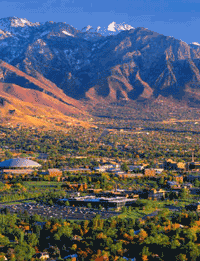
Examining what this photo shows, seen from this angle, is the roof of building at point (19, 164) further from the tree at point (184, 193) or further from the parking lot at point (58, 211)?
the parking lot at point (58, 211)

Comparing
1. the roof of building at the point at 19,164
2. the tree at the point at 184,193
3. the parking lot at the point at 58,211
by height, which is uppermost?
the roof of building at the point at 19,164

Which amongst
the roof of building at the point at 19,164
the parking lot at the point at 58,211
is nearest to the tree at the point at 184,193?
the parking lot at the point at 58,211

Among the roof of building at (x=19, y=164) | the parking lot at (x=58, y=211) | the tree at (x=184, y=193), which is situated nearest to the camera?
the parking lot at (x=58, y=211)

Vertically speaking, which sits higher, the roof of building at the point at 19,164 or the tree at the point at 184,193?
the roof of building at the point at 19,164

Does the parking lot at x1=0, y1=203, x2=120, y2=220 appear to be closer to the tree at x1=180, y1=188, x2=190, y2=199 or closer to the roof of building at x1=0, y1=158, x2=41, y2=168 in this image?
the tree at x1=180, y1=188, x2=190, y2=199

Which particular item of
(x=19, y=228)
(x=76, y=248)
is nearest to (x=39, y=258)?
(x=76, y=248)

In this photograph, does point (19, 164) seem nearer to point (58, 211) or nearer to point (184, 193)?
point (184, 193)

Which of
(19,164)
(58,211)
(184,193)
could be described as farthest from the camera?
(19,164)

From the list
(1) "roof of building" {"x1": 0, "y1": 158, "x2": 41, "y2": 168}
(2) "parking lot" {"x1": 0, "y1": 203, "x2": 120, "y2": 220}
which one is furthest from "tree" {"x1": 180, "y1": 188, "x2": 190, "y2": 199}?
(1) "roof of building" {"x1": 0, "y1": 158, "x2": 41, "y2": 168}

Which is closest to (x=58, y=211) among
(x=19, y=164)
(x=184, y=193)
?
(x=184, y=193)

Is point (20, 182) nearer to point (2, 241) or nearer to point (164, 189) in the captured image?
point (164, 189)
